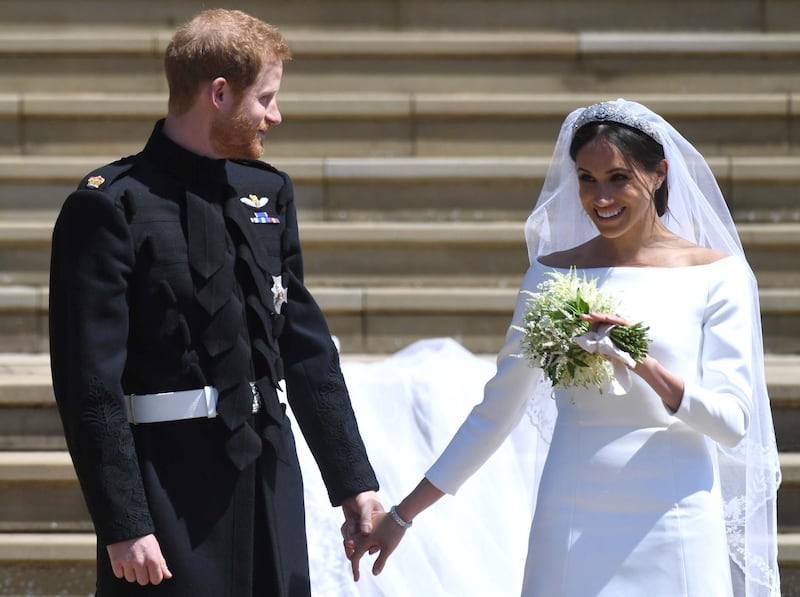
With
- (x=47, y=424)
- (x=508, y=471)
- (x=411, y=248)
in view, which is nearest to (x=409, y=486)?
(x=508, y=471)

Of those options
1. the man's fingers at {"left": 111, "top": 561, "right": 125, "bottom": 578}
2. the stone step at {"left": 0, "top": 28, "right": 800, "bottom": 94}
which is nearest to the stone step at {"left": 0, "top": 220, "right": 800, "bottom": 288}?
the stone step at {"left": 0, "top": 28, "right": 800, "bottom": 94}

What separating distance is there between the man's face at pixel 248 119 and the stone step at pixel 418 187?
131 inches

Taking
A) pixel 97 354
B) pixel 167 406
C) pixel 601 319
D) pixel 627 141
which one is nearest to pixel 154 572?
pixel 167 406

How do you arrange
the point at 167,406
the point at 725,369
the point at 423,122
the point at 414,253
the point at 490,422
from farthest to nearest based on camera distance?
the point at 423,122
the point at 414,253
the point at 490,422
the point at 725,369
the point at 167,406

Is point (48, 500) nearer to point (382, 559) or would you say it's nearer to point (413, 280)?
point (382, 559)

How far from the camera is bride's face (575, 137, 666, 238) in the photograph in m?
3.08

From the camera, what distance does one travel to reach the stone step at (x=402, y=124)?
638 centimetres

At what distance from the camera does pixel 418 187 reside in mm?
6227

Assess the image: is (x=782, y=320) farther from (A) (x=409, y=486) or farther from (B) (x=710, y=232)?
(B) (x=710, y=232)

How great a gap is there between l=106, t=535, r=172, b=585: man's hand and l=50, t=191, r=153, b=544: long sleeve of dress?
0.07 feet

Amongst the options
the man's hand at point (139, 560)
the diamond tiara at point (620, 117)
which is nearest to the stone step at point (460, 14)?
the diamond tiara at point (620, 117)

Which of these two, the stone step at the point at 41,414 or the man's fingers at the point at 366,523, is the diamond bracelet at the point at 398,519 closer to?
the man's fingers at the point at 366,523

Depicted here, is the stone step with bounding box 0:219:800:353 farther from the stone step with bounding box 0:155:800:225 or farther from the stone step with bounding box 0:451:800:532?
the stone step with bounding box 0:451:800:532

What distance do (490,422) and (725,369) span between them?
608 millimetres
